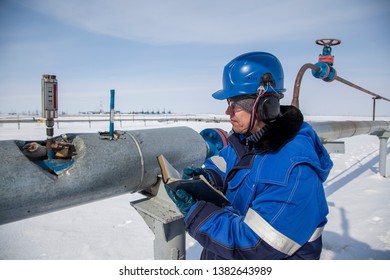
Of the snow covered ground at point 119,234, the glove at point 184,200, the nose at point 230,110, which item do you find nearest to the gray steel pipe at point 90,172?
the glove at point 184,200

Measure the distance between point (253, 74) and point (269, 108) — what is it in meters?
0.26

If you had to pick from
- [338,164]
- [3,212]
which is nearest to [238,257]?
[3,212]

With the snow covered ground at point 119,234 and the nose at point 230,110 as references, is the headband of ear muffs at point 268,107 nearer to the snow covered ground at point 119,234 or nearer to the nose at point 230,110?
the nose at point 230,110

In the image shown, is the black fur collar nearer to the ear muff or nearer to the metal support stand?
the ear muff

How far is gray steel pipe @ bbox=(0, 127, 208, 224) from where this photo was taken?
4.50 ft

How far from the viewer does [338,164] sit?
7910 mm

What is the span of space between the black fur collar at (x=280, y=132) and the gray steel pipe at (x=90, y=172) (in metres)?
0.83

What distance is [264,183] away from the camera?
1.31 m

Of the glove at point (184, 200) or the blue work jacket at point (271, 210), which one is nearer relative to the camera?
the blue work jacket at point (271, 210)

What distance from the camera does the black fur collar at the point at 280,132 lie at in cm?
136

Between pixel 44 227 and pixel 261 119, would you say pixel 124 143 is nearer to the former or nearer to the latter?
pixel 261 119

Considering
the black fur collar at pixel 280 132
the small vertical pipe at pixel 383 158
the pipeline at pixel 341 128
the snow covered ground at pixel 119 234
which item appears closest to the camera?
the black fur collar at pixel 280 132

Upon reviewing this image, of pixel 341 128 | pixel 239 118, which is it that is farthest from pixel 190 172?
pixel 341 128
